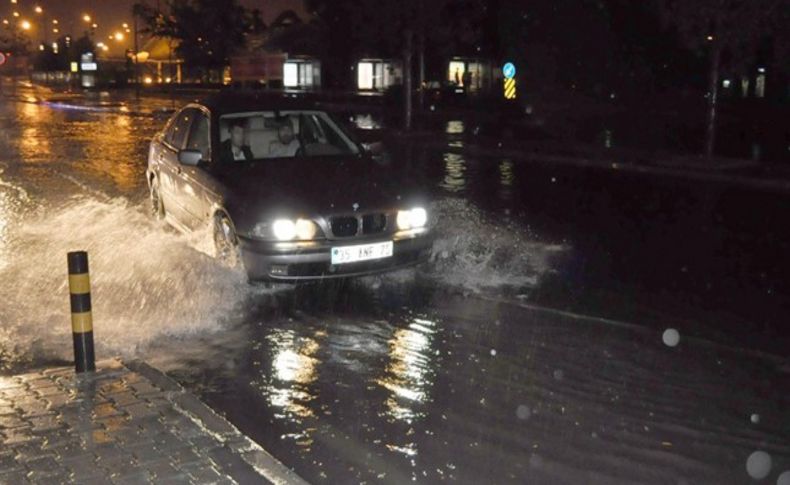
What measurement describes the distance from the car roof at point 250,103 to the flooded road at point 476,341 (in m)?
A: 1.33

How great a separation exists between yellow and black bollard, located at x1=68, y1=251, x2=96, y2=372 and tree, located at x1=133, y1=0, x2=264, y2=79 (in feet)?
255

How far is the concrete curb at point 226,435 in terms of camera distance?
4215mm

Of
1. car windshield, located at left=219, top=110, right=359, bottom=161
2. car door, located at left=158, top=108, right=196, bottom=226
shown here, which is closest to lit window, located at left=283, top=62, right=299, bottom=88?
car door, located at left=158, top=108, right=196, bottom=226

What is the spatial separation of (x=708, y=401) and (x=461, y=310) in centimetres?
245

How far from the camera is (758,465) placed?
459 centimetres

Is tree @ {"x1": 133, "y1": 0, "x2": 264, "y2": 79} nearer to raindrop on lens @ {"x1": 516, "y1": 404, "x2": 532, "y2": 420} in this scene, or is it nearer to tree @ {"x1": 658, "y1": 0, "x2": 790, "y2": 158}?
tree @ {"x1": 658, "y1": 0, "x2": 790, "y2": 158}

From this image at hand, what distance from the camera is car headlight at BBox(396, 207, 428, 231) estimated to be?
771 centimetres

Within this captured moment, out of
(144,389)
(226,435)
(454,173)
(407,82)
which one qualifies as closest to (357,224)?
(144,389)

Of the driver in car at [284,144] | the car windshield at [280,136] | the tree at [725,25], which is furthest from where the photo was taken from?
the tree at [725,25]

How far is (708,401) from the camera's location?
215 inches

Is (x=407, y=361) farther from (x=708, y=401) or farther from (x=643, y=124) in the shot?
(x=643, y=124)

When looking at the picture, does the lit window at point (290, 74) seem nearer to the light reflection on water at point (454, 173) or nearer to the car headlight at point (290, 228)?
the light reflection on water at point (454, 173)

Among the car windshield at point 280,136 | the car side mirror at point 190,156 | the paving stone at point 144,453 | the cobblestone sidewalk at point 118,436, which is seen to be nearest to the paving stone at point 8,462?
the cobblestone sidewalk at point 118,436

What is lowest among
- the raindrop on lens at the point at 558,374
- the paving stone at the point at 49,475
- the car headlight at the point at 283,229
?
the raindrop on lens at the point at 558,374
